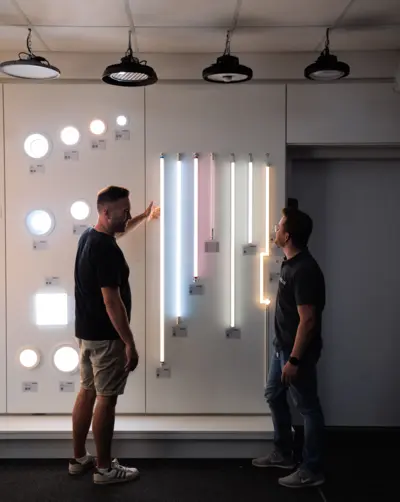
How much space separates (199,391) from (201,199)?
128cm

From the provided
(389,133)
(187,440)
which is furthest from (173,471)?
(389,133)

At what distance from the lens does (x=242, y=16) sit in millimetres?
3109

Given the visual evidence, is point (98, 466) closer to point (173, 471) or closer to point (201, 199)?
point (173, 471)

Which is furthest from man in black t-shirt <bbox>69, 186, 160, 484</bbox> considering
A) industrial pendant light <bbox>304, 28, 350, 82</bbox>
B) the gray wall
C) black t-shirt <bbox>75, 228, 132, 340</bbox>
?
the gray wall

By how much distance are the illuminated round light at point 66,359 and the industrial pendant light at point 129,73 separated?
1762 mm

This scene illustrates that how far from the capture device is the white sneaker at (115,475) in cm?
312

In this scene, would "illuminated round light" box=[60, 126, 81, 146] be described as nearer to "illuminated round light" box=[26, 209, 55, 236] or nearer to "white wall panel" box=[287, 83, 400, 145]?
"illuminated round light" box=[26, 209, 55, 236]

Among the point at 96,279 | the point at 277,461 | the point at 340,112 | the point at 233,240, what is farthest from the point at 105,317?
the point at 340,112

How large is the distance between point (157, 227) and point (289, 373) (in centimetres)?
135

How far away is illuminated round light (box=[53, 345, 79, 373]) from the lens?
12.4 ft

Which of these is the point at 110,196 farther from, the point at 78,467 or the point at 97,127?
the point at 78,467

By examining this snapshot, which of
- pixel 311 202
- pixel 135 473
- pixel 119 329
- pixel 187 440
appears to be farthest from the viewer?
pixel 311 202

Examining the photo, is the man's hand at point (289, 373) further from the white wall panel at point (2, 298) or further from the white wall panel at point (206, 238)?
the white wall panel at point (2, 298)

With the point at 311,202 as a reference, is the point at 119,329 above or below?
below
